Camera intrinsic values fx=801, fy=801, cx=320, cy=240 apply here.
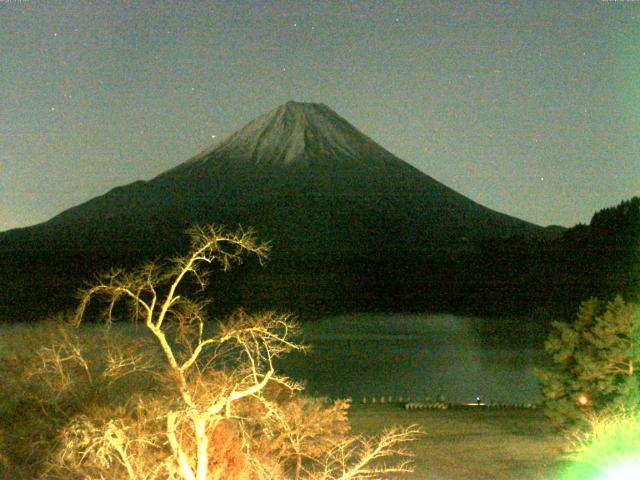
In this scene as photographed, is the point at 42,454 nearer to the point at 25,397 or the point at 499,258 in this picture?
the point at 25,397

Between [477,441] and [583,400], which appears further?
[477,441]

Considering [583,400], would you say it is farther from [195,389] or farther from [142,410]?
[195,389]

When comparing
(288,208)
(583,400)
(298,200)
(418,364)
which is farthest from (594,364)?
(298,200)

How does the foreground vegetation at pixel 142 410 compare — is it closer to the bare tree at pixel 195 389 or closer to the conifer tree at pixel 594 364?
the bare tree at pixel 195 389

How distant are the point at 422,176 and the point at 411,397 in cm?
7269

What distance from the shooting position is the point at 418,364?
3622cm

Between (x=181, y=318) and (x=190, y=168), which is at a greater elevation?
(x=190, y=168)

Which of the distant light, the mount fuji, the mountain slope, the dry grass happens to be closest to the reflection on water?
the dry grass

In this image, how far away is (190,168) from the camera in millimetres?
95312

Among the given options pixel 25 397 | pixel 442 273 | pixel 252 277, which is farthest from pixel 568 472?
pixel 442 273

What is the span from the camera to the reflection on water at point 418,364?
27.2 m

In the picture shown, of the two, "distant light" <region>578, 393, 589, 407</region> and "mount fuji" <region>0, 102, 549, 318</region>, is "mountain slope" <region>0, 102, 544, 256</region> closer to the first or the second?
"mount fuji" <region>0, 102, 549, 318</region>

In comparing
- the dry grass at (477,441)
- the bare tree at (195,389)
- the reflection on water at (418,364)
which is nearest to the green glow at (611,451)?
the dry grass at (477,441)

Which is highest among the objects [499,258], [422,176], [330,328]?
[422,176]
